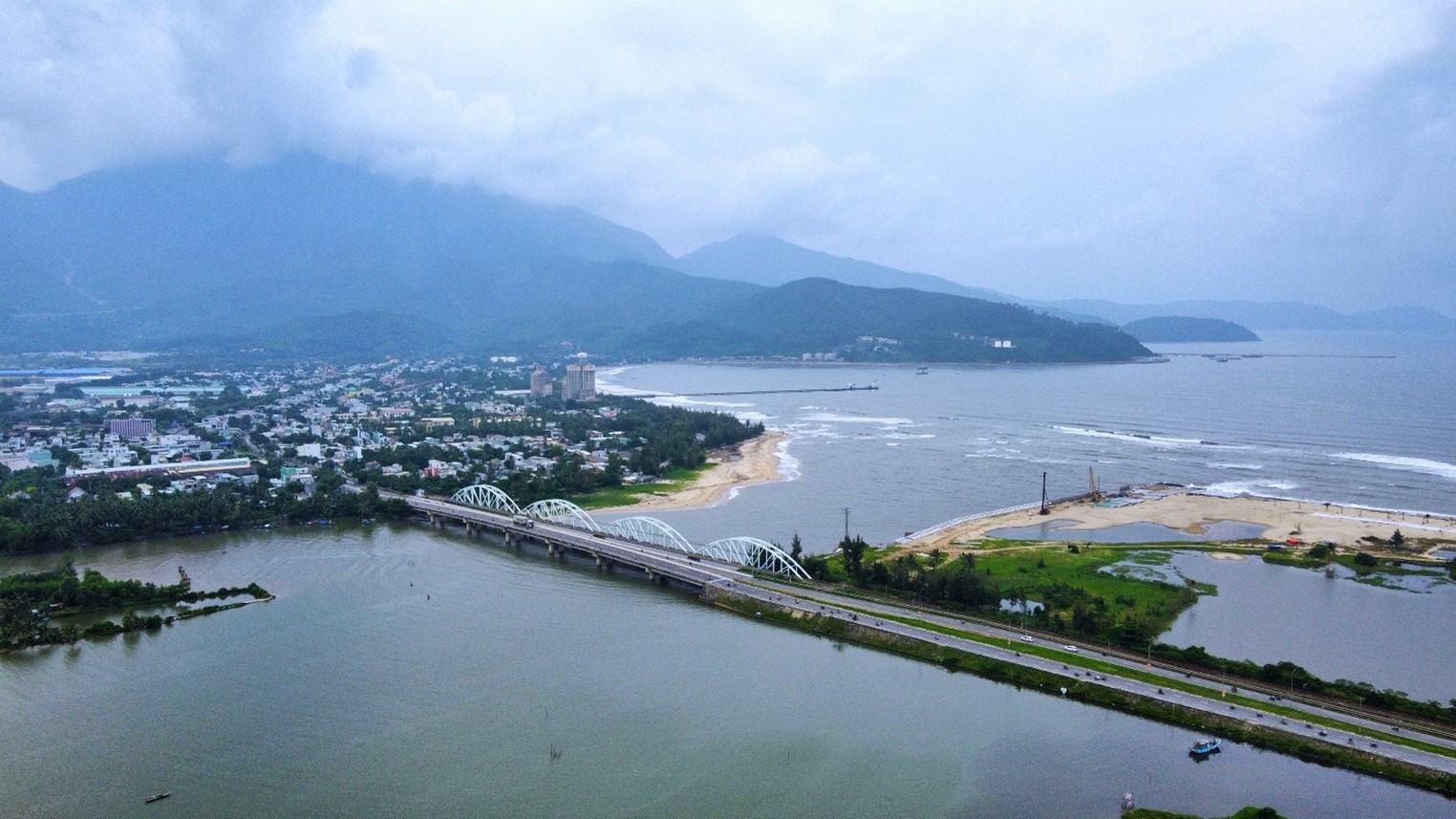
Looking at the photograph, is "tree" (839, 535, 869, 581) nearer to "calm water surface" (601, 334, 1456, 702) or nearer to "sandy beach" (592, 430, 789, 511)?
"calm water surface" (601, 334, 1456, 702)

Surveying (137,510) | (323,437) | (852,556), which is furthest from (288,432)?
(852,556)

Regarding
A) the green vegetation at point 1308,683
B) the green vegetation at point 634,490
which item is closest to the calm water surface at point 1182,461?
the green vegetation at point 1308,683

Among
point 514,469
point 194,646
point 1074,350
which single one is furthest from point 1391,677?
point 1074,350

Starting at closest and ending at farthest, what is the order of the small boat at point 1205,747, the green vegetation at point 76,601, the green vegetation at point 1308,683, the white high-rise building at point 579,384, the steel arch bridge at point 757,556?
1. the small boat at point 1205,747
2. the green vegetation at point 1308,683
3. the green vegetation at point 76,601
4. the steel arch bridge at point 757,556
5. the white high-rise building at point 579,384

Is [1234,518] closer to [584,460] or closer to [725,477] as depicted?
[725,477]

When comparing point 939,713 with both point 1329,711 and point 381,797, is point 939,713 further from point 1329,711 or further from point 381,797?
Answer: point 381,797

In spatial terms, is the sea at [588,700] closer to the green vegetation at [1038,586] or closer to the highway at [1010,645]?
the highway at [1010,645]

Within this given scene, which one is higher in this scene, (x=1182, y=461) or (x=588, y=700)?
(x=1182, y=461)
